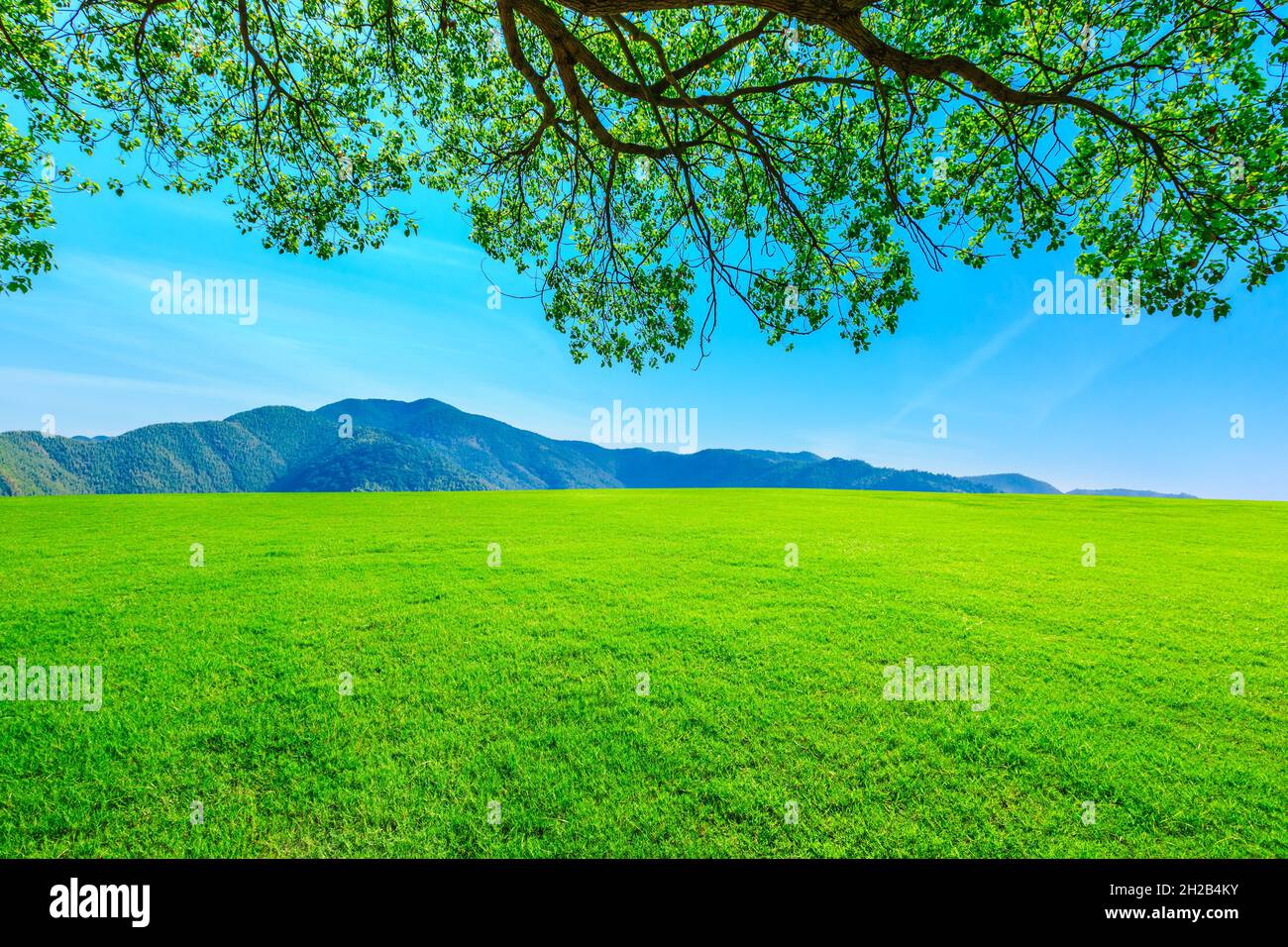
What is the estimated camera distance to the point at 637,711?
5242 millimetres

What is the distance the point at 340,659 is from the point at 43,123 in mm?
11918

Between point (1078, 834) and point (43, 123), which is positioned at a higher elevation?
point (43, 123)

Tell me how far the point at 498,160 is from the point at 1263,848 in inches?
582

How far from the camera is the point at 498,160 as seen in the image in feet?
35.7

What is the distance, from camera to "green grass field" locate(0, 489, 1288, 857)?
12.0 ft

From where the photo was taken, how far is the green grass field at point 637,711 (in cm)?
364
